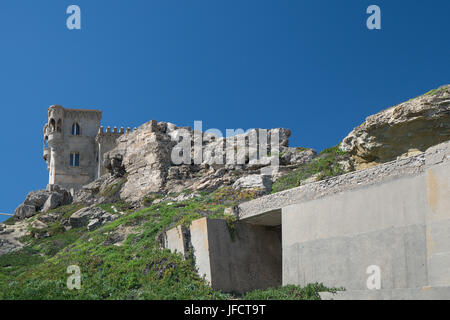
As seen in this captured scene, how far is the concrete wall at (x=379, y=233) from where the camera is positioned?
11.2m

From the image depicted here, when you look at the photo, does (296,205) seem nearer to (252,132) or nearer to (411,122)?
(411,122)

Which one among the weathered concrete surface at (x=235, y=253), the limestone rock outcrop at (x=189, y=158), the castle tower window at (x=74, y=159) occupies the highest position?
the castle tower window at (x=74, y=159)

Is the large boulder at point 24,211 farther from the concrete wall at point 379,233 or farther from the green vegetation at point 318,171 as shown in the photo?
the concrete wall at point 379,233

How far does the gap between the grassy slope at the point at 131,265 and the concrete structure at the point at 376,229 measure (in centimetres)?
83

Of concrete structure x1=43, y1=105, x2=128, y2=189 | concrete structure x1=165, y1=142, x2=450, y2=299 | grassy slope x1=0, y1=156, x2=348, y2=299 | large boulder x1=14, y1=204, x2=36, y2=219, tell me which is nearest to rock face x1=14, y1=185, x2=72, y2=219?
large boulder x1=14, y1=204, x2=36, y2=219

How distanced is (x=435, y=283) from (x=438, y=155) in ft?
9.27

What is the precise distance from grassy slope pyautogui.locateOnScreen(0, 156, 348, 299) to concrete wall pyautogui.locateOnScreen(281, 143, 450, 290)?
85 cm

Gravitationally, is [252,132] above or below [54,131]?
below

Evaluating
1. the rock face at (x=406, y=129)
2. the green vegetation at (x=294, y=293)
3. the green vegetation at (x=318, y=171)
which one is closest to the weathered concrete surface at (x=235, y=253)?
the green vegetation at (x=294, y=293)

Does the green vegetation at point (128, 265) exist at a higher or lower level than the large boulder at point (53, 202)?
lower

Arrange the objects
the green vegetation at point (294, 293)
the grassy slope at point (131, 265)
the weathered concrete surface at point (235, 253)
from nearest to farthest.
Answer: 1. the green vegetation at point (294, 293)
2. the grassy slope at point (131, 265)
3. the weathered concrete surface at point (235, 253)

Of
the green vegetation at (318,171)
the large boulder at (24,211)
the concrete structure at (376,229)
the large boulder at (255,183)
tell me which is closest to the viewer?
the concrete structure at (376,229)
